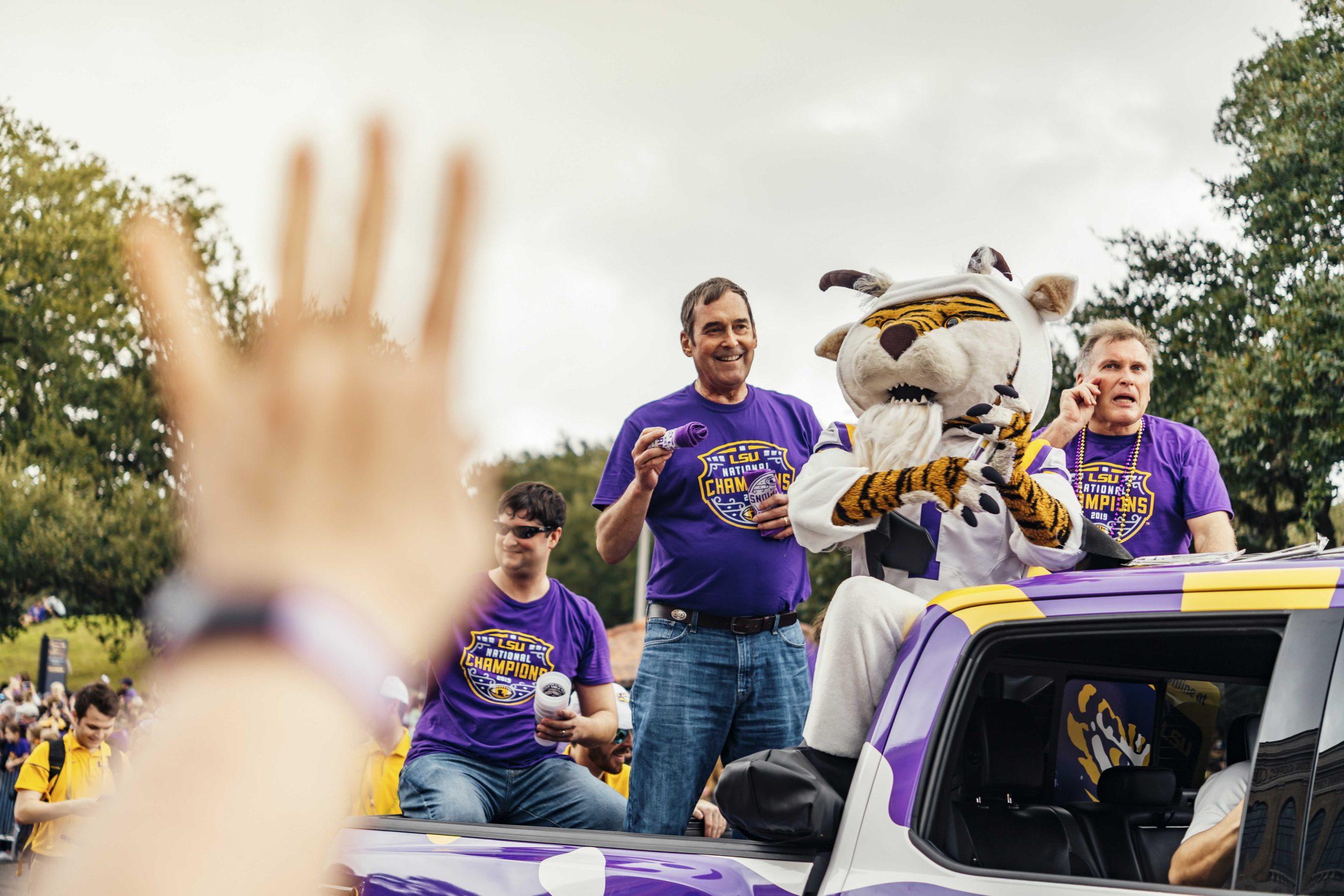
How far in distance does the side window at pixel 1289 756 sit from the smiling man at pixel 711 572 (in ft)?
4.89

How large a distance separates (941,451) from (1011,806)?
2.79ft

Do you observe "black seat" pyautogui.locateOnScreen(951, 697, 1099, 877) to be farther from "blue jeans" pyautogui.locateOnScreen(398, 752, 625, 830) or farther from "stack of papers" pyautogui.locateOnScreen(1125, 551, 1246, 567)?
"blue jeans" pyautogui.locateOnScreen(398, 752, 625, 830)

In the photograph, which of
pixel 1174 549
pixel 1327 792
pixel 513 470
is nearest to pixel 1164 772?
pixel 1327 792

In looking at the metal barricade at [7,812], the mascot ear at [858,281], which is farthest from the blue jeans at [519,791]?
the metal barricade at [7,812]

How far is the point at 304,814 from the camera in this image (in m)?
0.76

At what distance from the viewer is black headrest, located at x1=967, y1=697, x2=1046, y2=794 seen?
89.1 inches

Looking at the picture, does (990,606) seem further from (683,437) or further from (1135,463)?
(1135,463)

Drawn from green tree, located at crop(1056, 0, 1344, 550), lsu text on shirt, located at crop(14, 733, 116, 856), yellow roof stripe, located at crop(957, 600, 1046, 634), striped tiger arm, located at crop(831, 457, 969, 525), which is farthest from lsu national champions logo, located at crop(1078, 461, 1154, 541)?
green tree, located at crop(1056, 0, 1344, 550)

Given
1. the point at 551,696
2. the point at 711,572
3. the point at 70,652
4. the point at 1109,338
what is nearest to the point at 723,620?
the point at 711,572

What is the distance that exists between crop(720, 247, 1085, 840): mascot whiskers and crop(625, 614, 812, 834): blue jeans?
2.14 feet

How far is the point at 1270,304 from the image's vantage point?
13141 millimetres

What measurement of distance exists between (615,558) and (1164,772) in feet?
5.62

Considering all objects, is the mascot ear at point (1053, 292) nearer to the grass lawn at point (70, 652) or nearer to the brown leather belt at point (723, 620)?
the brown leather belt at point (723, 620)

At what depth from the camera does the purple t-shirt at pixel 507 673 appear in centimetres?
357
